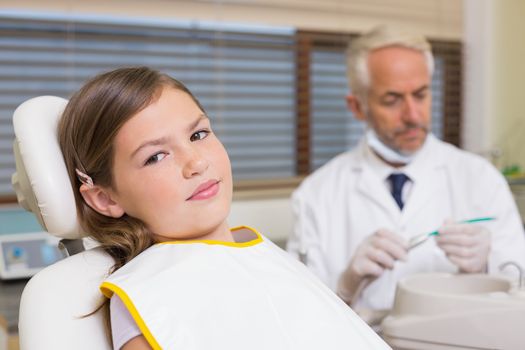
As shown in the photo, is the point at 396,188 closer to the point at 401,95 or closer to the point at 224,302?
the point at 401,95

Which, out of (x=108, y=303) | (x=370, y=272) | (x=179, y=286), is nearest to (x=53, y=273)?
(x=108, y=303)

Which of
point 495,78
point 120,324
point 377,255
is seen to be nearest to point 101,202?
point 120,324

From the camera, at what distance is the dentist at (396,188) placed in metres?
2.02

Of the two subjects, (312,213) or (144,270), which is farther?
(312,213)

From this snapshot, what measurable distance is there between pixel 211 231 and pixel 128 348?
26 cm

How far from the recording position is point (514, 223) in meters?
2.04

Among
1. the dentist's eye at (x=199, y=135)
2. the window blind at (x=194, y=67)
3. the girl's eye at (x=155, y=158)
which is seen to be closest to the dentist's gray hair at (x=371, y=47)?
the window blind at (x=194, y=67)

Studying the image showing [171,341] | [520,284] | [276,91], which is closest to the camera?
[171,341]

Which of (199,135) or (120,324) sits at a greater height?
(199,135)

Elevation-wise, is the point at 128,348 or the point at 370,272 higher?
the point at 128,348

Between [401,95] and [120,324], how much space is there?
51.4 inches

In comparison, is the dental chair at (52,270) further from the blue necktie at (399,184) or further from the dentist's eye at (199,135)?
the blue necktie at (399,184)

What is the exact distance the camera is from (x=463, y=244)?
1653mm

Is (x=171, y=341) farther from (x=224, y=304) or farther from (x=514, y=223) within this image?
(x=514, y=223)
